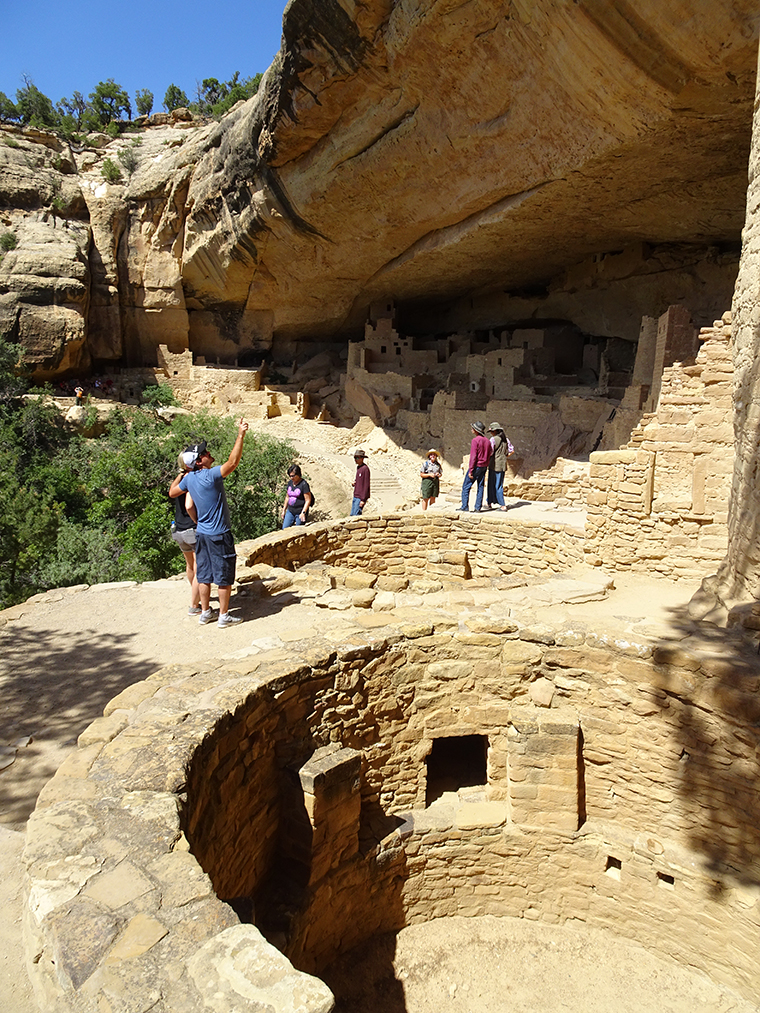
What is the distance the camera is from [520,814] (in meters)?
5.09

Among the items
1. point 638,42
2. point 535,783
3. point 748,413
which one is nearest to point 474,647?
point 535,783

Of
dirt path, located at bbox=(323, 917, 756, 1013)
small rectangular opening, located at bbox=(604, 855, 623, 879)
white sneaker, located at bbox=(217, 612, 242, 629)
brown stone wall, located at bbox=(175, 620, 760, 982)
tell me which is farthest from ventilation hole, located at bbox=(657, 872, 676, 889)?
white sneaker, located at bbox=(217, 612, 242, 629)

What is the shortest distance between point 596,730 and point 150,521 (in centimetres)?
970

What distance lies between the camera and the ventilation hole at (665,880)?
4.65 m

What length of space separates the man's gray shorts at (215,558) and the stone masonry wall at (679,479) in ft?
15.5

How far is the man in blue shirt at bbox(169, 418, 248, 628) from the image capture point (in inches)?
214

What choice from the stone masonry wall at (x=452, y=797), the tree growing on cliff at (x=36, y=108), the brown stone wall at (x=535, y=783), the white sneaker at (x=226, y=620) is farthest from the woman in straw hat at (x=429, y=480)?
the tree growing on cliff at (x=36, y=108)

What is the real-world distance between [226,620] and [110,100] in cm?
4163

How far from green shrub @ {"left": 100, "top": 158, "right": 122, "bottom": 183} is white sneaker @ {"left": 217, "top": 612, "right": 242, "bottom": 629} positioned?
79.7ft

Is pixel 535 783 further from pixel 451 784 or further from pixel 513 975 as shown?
pixel 513 975

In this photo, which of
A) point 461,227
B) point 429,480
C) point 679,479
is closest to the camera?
point 679,479

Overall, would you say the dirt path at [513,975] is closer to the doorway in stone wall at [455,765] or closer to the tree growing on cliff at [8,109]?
the doorway in stone wall at [455,765]

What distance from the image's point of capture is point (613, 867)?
4984mm

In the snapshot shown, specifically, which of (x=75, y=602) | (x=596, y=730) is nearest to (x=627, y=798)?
(x=596, y=730)
